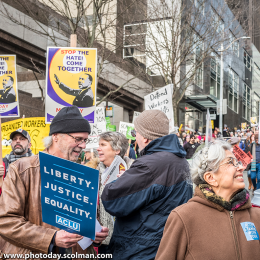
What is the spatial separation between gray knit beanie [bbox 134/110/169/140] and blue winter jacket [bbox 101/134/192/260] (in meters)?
0.34

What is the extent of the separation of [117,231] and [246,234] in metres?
1.03

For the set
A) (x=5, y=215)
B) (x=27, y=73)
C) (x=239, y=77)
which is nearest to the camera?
(x=5, y=215)

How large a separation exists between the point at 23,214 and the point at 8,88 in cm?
532

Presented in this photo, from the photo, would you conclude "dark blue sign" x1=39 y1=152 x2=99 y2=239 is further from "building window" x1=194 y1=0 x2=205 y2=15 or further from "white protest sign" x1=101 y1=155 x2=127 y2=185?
"building window" x1=194 y1=0 x2=205 y2=15

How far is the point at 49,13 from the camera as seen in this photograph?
12.5 metres

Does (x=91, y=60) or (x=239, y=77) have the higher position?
(x=239, y=77)

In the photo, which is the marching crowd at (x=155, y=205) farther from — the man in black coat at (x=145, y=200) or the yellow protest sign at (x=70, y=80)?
the yellow protest sign at (x=70, y=80)

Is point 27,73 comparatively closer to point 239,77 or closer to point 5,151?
point 5,151

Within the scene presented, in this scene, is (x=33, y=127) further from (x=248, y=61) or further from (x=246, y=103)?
(x=248, y=61)

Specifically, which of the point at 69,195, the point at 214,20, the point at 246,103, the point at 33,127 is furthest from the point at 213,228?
the point at 246,103

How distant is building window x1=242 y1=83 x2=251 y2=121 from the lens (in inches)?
1967

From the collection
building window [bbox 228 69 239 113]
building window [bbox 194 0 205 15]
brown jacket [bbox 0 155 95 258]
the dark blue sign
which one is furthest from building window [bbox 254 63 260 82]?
the dark blue sign

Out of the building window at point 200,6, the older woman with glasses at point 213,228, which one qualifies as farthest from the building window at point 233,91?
the older woman with glasses at point 213,228

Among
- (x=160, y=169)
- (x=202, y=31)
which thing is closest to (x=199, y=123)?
(x=202, y=31)
